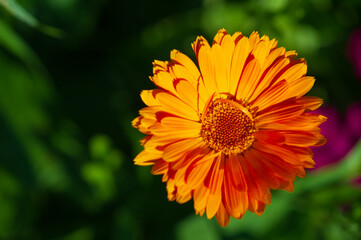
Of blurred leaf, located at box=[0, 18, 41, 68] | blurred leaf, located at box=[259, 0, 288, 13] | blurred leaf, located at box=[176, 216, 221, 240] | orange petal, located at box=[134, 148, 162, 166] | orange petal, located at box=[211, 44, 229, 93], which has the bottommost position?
blurred leaf, located at box=[176, 216, 221, 240]

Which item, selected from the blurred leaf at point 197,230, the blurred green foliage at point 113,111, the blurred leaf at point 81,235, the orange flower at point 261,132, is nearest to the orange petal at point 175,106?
the orange flower at point 261,132

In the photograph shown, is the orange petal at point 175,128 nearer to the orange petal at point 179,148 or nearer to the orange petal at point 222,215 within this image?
the orange petal at point 179,148

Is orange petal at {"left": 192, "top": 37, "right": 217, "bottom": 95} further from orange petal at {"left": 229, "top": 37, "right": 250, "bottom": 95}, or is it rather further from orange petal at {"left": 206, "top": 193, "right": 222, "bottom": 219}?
orange petal at {"left": 206, "top": 193, "right": 222, "bottom": 219}

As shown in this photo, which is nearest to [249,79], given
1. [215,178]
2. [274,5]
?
[215,178]

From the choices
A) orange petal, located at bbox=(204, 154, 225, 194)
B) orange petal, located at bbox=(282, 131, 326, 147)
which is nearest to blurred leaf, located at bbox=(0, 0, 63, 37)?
orange petal, located at bbox=(204, 154, 225, 194)

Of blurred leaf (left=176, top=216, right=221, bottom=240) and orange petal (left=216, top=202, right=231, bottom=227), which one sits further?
blurred leaf (left=176, top=216, right=221, bottom=240)

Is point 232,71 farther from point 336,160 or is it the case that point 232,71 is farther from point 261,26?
point 336,160
